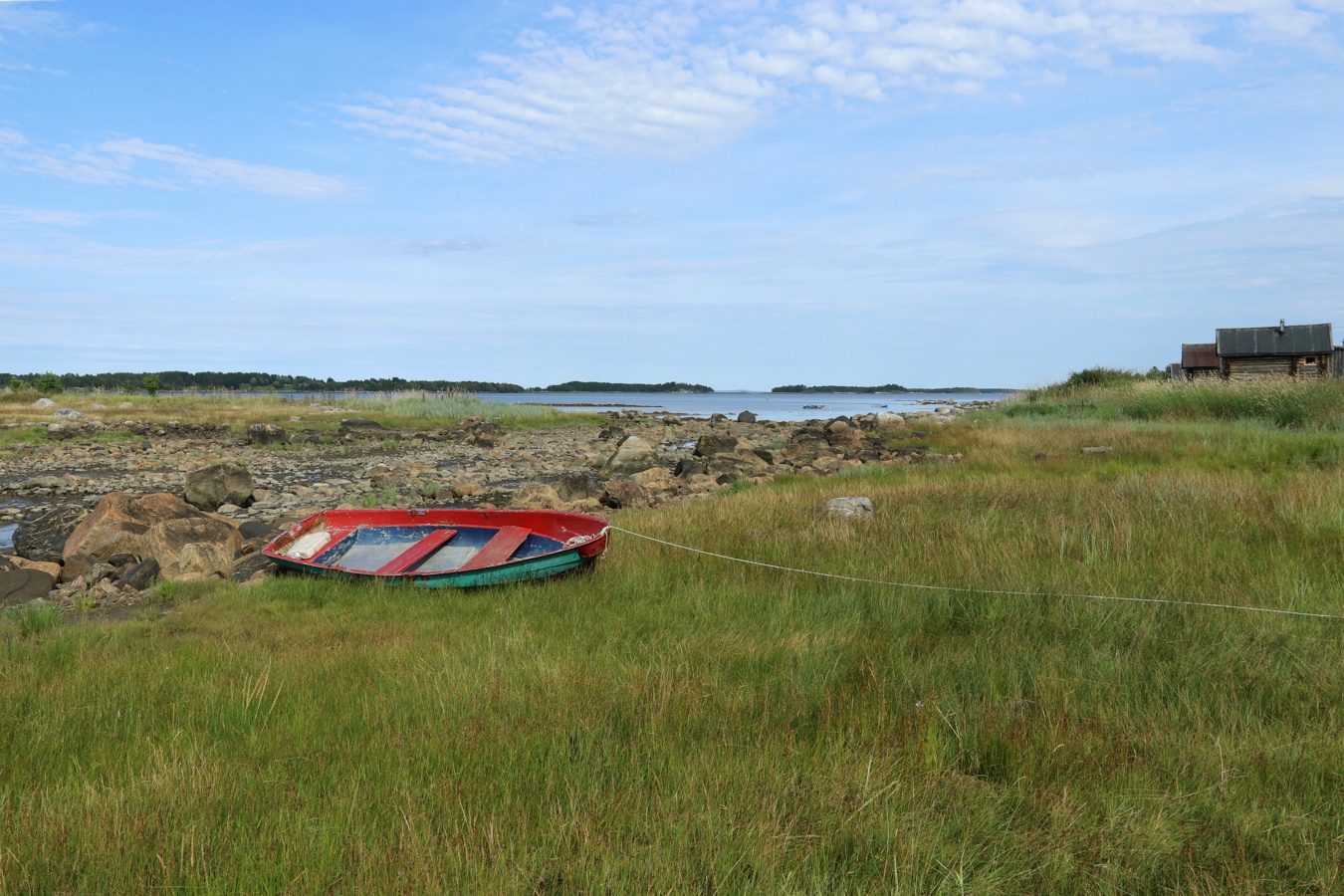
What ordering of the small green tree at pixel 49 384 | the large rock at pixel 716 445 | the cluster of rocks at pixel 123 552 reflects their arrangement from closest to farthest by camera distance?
the cluster of rocks at pixel 123 552, the large rock at pixel 716 445, the small green tree at pixel 49 384

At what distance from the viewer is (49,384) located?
5041 centimetres

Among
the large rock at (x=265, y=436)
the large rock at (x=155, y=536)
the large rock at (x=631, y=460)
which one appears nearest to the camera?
the large rock at (x=155, y=536)

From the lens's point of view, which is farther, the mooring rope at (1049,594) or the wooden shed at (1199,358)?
the wooden shed at (1199,358)

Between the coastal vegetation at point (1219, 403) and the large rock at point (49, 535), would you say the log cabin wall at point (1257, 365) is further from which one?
the large rock at point (49, 535)

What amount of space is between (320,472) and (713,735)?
20.3 metres

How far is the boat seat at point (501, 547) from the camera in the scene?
28.0ft

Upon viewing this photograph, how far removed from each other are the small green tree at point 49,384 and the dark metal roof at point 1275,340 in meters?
66.8

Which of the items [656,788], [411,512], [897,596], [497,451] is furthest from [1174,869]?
[497,451]

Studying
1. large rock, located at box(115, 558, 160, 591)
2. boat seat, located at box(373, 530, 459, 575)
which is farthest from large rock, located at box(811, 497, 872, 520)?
large rock, located at box(115, 558, 160, 591)

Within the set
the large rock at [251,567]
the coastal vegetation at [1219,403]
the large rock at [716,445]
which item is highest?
the coastal vegetation at [1219,403]

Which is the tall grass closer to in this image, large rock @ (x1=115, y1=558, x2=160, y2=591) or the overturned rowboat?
the overturned rowboat

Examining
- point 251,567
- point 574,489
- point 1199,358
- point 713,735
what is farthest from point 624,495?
point 1199,358

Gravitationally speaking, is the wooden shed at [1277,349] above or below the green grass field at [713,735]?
above

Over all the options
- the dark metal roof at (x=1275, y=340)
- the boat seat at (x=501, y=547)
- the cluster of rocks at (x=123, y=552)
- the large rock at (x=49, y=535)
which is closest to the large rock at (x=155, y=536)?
the cluster of rocks at (x=123, y=552)
